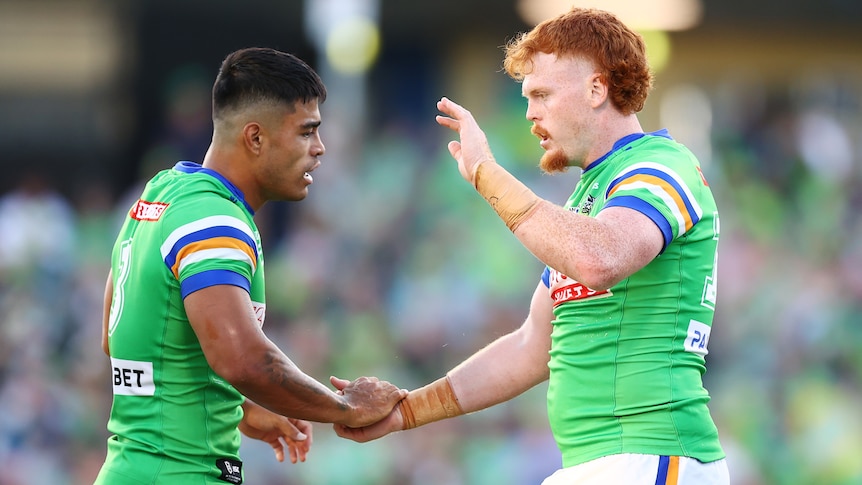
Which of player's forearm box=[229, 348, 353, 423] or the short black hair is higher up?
the short black hair

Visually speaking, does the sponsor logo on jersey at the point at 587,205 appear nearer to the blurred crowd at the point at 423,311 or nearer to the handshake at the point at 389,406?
the handshake at the point at 389,406

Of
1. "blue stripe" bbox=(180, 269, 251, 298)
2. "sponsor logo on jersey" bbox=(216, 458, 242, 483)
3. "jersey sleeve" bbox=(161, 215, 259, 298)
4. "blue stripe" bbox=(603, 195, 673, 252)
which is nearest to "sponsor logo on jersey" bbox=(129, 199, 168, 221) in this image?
"jersey sleeve" bbox=(161, 215, 259, 298)

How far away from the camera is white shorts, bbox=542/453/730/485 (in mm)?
4152

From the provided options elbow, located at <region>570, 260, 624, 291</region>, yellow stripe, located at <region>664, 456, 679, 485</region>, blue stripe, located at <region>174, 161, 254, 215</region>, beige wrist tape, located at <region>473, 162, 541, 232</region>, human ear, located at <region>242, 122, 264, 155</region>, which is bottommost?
yellow stripe, located at <region>664, 456, 679, 485</region>

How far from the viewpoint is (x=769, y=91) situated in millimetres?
17391

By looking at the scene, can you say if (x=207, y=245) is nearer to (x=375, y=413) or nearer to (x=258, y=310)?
(x=258, y=310)

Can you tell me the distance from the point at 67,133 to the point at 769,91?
1052cm

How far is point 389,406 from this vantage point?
5129 millimetres

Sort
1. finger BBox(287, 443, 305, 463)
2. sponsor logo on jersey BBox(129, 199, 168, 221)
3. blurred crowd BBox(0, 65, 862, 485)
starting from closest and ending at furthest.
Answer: sponsor logo on jersey BBox(129, 199, 168, 221)
finger BBox(287, 443, 305, 463)
blurred crowd BBox(0, 65, 862, 485)

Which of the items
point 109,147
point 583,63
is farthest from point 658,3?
point 583,63

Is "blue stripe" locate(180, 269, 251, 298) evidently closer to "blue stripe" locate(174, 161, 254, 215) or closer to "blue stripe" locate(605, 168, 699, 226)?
"blue stripe" locate(174, 161, 254, 215)

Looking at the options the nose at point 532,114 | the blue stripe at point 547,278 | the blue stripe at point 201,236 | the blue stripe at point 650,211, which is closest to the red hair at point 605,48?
the nose at point 532,114

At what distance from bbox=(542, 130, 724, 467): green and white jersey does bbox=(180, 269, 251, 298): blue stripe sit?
1270 mm

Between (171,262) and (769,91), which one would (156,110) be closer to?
(769,91)
